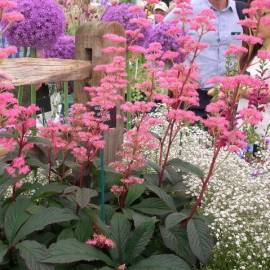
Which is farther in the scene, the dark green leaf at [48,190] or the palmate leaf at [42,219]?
the dark green leaf at [48,190]

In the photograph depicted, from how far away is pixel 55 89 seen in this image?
2910mm

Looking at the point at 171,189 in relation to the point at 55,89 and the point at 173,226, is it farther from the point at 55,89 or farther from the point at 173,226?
the point at 55,89

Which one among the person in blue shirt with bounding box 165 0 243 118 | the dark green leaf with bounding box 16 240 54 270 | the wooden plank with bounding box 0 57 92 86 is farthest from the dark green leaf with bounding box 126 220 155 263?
the person in blue shirt with bounding box 165 0 243 118

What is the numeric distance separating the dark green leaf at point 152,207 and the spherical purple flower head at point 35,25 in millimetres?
943

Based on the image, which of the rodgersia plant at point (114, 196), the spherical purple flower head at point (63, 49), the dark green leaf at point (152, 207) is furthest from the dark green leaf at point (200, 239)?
the spherical purple flower head at point (63, 49)

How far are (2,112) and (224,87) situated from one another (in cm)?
59

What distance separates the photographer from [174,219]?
1463mm

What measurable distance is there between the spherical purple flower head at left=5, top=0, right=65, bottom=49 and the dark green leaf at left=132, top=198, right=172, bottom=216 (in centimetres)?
94

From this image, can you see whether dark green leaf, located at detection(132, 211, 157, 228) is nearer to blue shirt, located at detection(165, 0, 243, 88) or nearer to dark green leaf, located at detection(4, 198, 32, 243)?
dark green leaf, located at detection(4, 198, 32, 243)

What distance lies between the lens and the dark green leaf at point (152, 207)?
1562mm

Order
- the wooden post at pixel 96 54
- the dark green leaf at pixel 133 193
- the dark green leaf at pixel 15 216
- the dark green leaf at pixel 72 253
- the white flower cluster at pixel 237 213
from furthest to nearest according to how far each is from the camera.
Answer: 1. the wooden post at pixel 96 54
2. the dark green leaf at pixel 133 193
3. the white flower cluster at pixel 237 213
4. the dark green leaf at pixel 15 216
5. the dark green leaf at pixel 72 253

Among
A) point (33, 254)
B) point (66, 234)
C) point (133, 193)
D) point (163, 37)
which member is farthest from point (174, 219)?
point (163, 37)

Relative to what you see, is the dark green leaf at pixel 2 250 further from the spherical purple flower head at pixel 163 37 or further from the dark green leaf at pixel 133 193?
the spherical purple flower head at pixel 163 37

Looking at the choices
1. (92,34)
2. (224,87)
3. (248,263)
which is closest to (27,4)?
(92,34)
